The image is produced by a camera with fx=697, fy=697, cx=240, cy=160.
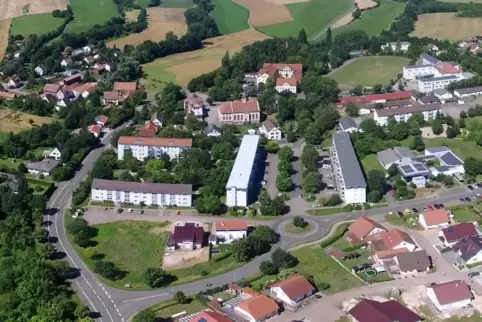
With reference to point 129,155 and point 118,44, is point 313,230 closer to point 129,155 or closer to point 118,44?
A: point 129,155

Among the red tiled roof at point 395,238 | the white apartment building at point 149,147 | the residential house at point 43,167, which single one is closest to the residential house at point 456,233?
the red tiled roof at point 395,238

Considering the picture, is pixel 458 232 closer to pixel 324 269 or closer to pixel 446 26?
pixel 324 269

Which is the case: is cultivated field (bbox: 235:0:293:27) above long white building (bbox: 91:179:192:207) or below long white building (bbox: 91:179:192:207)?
below

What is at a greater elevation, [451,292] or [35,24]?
[35,24]

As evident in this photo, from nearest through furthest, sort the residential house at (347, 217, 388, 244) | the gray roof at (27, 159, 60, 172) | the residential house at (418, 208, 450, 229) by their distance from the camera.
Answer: the residential house at (347, 217, 388, 244) < the residential house at (418, 208, 450, 229) < the gray roof at (27, 159, 60, 172)

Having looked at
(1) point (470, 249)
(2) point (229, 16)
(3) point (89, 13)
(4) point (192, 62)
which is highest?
(3) point (89, 13)

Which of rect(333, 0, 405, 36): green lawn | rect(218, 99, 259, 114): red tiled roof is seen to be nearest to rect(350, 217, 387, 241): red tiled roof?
rect(218, 99, 259, 114): red tiled roof

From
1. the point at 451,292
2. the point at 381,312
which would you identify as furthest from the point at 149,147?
the point at 451,292

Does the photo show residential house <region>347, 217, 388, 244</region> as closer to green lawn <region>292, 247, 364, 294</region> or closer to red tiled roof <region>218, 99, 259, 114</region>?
green lawn <region>292, 247, 364, 294</region>
